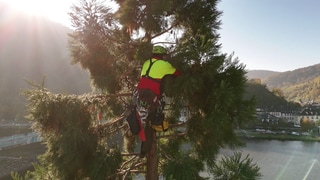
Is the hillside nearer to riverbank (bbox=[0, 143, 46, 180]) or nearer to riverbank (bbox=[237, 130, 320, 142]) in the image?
riverbank (bbox=[237, 130, 320, 142])

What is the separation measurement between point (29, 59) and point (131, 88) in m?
106

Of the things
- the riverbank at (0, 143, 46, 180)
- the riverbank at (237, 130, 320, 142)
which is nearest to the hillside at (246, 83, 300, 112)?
the riverbank at (237, 130, 320, 142)

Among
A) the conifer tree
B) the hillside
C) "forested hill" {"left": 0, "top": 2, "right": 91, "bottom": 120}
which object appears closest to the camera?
the conifer tree

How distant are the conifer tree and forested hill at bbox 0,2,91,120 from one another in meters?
87.7

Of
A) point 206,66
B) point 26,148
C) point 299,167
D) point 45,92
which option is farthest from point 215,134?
point 26,148

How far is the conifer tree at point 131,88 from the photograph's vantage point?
427 centimetres

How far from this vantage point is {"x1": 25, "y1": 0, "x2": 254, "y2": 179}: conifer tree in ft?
14.0

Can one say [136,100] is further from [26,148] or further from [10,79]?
[10,79]

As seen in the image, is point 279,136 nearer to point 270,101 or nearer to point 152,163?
point 270,101

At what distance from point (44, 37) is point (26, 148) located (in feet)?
257

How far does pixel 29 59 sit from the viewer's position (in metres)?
103

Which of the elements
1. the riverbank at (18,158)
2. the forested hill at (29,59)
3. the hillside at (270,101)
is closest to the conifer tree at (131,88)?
the riverbank at (18,158)

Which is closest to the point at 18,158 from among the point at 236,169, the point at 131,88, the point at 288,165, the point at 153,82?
the point at 288,165

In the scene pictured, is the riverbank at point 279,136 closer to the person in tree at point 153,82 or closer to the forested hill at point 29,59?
the forested hill at point 29,59
